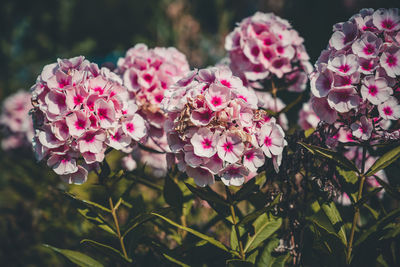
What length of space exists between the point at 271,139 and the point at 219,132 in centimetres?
28

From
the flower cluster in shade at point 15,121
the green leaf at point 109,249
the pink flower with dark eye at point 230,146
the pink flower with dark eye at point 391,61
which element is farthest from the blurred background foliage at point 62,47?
the pink flower with dark eye at point 391,61

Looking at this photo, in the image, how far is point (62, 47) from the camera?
8.21 m

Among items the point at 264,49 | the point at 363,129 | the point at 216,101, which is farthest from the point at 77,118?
the point at 363,129

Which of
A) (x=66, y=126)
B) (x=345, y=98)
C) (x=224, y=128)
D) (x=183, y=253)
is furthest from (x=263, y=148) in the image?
(x=66, y=126)

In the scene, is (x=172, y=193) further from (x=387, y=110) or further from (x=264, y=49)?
(x=387, y=110)

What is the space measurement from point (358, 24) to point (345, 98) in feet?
1.24

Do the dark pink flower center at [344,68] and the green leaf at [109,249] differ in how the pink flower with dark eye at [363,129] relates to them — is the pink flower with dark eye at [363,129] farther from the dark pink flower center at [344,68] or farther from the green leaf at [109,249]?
the green leaf at [109,249]

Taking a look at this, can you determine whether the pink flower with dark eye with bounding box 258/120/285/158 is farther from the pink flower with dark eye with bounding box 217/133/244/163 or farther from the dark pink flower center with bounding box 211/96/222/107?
the dark pink flower center with bounding box 211/96/222/107

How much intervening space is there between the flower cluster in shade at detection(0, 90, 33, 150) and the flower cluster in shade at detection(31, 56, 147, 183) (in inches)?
89.6

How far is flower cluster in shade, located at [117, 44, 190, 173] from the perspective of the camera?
2127 millimetres

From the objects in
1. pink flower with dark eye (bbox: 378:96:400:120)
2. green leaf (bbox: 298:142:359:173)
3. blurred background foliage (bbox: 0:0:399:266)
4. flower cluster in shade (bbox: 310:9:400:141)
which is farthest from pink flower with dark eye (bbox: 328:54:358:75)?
blurred background foliage (bbox: 0:0:399:266)

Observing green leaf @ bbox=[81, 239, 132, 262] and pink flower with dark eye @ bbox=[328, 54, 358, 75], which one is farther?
green leaf @ bbox=[81, 239, 132, 262]

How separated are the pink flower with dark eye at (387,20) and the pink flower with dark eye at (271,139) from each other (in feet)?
2.20

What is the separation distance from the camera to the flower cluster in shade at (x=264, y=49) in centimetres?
212
